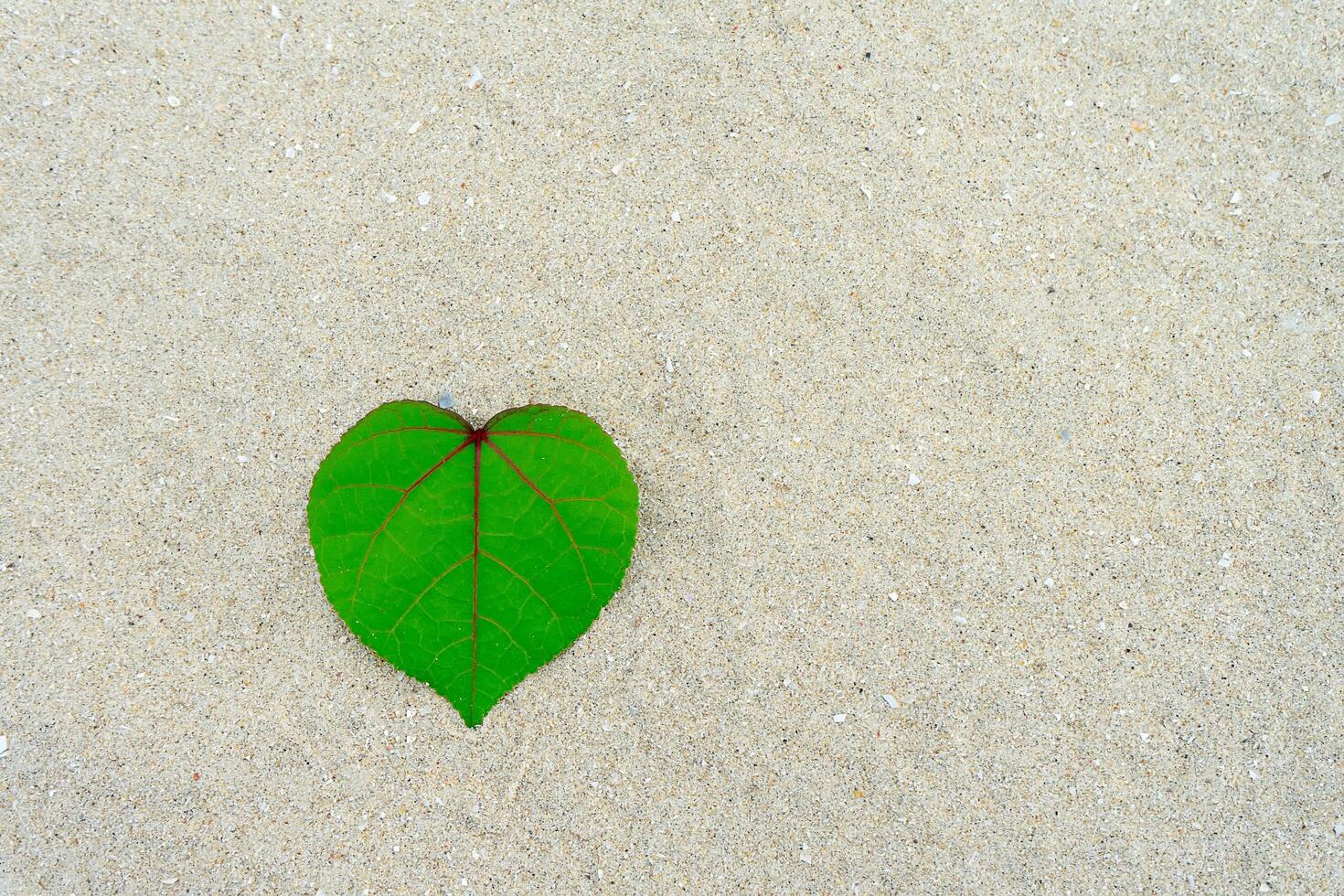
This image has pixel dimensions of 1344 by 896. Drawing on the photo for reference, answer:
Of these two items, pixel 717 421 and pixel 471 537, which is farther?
pixel 717 421

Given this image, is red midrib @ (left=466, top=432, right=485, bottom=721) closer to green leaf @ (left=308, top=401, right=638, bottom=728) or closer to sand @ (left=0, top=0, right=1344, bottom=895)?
green leaf @ (left=308, top=401, right=638, bottom=728)

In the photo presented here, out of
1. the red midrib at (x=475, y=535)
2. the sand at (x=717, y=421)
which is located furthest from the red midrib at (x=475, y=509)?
the sand at (x=717, y=421)

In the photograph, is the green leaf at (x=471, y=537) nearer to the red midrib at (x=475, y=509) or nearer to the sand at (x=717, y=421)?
the red midrib at (x=475, y=509)

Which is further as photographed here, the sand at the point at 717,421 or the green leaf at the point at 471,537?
the sand at the point at 717,421

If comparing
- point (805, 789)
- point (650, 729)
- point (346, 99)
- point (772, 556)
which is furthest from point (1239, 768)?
point (346, 99)

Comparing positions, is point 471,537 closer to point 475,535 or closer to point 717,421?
point 475,535

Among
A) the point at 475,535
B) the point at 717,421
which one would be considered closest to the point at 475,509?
the point at 475,535
